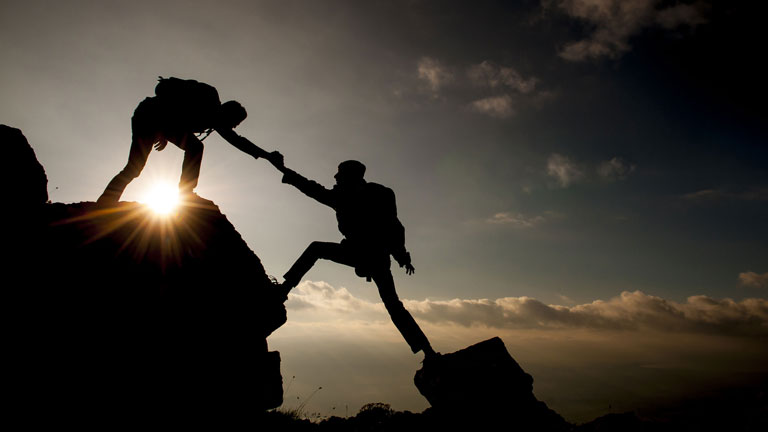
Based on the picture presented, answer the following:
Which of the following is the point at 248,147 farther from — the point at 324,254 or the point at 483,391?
the point at 483,391

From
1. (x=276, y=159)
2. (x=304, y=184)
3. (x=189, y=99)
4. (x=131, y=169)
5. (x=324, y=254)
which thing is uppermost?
(x=189, y=99)

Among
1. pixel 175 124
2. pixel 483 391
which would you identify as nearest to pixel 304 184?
pixel 175 124

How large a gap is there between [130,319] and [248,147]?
13.0ft

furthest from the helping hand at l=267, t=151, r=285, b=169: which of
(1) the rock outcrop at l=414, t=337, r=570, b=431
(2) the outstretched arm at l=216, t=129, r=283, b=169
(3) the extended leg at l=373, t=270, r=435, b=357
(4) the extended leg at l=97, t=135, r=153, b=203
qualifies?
(1) the rock outcrop at l=414, t=337, r=570, b=431

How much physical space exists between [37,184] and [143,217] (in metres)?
1.40

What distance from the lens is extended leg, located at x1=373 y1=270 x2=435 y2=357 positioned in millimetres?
7043

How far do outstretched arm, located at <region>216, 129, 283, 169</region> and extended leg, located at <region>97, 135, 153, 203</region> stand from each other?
1.27m

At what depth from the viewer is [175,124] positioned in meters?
6.33

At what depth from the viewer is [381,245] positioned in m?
7.34

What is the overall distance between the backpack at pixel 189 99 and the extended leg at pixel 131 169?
721 mm

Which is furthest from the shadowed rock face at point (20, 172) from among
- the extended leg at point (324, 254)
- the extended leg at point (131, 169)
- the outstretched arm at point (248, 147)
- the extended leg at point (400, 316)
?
the extended leg at point (400, 316)

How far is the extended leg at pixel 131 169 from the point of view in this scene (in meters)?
5.79

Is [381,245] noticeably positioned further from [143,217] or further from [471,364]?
[143,217]

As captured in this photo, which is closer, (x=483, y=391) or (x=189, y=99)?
(x=189, y=99)
